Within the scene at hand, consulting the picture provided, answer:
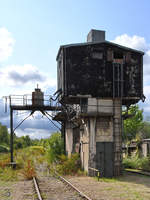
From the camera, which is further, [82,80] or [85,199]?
[82,80]

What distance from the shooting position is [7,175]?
55.0 ft

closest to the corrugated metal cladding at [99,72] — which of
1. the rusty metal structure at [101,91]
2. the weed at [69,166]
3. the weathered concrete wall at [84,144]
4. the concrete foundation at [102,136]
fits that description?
the rusty metal structure at [101,91]

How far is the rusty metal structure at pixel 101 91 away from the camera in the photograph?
16969 millimetres

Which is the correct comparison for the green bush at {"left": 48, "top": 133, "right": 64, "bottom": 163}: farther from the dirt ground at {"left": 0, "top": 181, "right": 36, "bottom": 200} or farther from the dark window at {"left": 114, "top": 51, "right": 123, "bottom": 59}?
the dark window at {"left": 114, "top": 51, "right": 123, "bottom": 59}

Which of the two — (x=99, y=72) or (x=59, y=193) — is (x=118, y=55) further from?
(x=59, y=193)

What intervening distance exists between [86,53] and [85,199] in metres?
11.3

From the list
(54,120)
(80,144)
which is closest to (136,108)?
(54,120)

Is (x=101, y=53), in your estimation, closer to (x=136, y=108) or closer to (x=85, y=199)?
(x=85, y=199)

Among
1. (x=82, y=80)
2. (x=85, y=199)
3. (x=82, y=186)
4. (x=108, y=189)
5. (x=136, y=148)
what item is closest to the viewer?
(x=85, y=199)

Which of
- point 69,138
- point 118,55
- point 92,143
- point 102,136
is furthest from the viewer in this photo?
point 69,138

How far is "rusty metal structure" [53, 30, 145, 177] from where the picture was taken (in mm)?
16969

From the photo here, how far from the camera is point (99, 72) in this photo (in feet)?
59.5

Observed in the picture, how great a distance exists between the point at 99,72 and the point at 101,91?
1.45 meters

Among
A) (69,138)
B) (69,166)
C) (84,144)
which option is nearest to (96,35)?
(84,144)
